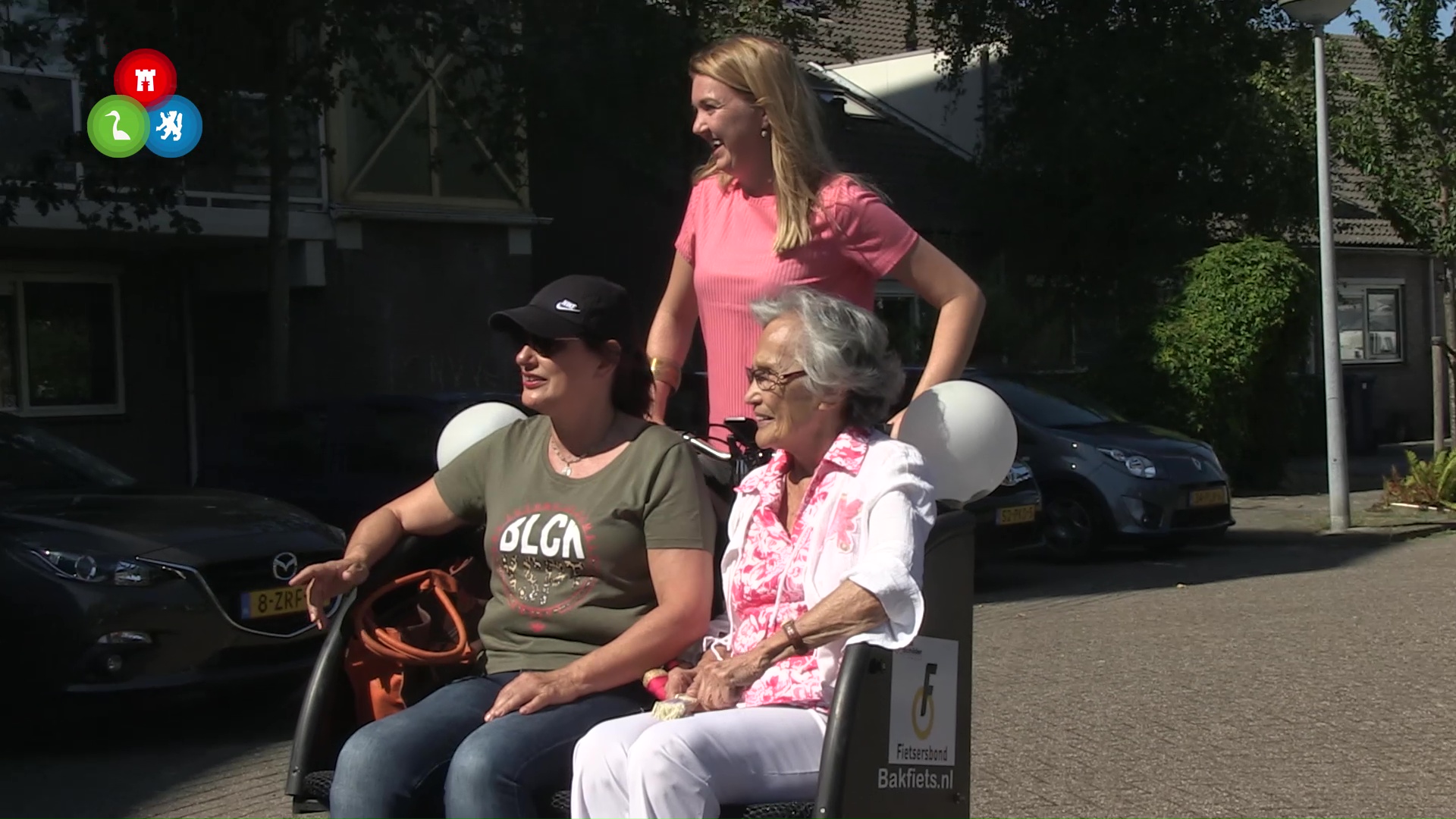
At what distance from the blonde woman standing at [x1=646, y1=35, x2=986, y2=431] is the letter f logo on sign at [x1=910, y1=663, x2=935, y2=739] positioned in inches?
21.0

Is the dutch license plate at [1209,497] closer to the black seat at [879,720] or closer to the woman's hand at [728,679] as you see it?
the black seat at [879,720]

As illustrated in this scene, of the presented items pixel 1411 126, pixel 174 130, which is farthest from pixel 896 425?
pixel 1411 126

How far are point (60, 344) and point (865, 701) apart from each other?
1565 centimetres

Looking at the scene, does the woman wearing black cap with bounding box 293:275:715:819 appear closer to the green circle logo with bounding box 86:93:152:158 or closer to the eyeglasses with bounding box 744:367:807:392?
the eyeglasses with bounding box 744:367:807:392

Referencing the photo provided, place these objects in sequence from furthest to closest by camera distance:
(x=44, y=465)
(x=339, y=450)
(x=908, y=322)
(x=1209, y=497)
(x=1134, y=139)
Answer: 1. (x=908, y=322)
2. (x=1134, y=139)
3. (x=1209, y=497)
4. (x=339, y=450)
5. (x=44, y=465)

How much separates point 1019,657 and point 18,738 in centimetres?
468

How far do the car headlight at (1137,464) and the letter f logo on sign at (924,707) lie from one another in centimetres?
1022

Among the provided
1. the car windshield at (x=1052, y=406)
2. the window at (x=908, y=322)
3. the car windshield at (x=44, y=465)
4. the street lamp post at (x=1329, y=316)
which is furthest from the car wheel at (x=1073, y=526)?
the car windshield at (x=44, y=465)

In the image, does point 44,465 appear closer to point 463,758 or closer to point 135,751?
point 135,751

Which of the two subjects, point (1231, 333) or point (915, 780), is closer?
point (915, 780)

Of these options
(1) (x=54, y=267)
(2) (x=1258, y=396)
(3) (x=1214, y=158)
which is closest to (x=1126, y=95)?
(3) (x=1214, y=158)

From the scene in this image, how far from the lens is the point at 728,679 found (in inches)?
135

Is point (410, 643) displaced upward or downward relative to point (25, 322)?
downward

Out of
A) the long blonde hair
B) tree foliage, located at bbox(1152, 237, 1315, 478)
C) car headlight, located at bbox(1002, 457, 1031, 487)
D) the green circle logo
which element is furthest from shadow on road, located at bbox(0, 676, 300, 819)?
tree foliage, located at bbox(1152, 237, 1315, 478)
